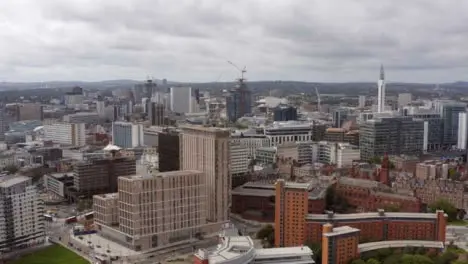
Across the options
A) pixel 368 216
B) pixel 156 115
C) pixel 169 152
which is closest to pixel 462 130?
pixel 169 152

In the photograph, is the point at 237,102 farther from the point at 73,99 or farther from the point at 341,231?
the point at 341,231

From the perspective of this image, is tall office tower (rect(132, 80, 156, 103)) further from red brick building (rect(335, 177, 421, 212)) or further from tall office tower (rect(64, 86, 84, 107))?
red brick building (rect(335, 177, 421, 212))

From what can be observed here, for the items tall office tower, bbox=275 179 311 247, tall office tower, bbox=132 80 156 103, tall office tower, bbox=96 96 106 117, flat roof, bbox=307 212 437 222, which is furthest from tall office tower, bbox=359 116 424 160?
tall office tower, bbox=132 80 156 103

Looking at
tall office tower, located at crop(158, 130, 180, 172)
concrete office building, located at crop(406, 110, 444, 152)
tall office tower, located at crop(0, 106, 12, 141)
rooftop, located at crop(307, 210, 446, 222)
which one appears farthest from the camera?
tall office tower, located at crop(0, 106, 12, 141)

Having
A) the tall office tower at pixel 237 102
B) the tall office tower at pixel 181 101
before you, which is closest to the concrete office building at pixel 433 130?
the tall office tower at pixel 237 102

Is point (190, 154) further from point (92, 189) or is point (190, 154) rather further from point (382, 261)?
point (382, 261)

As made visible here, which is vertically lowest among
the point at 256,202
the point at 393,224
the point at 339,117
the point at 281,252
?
the point at 256,202
